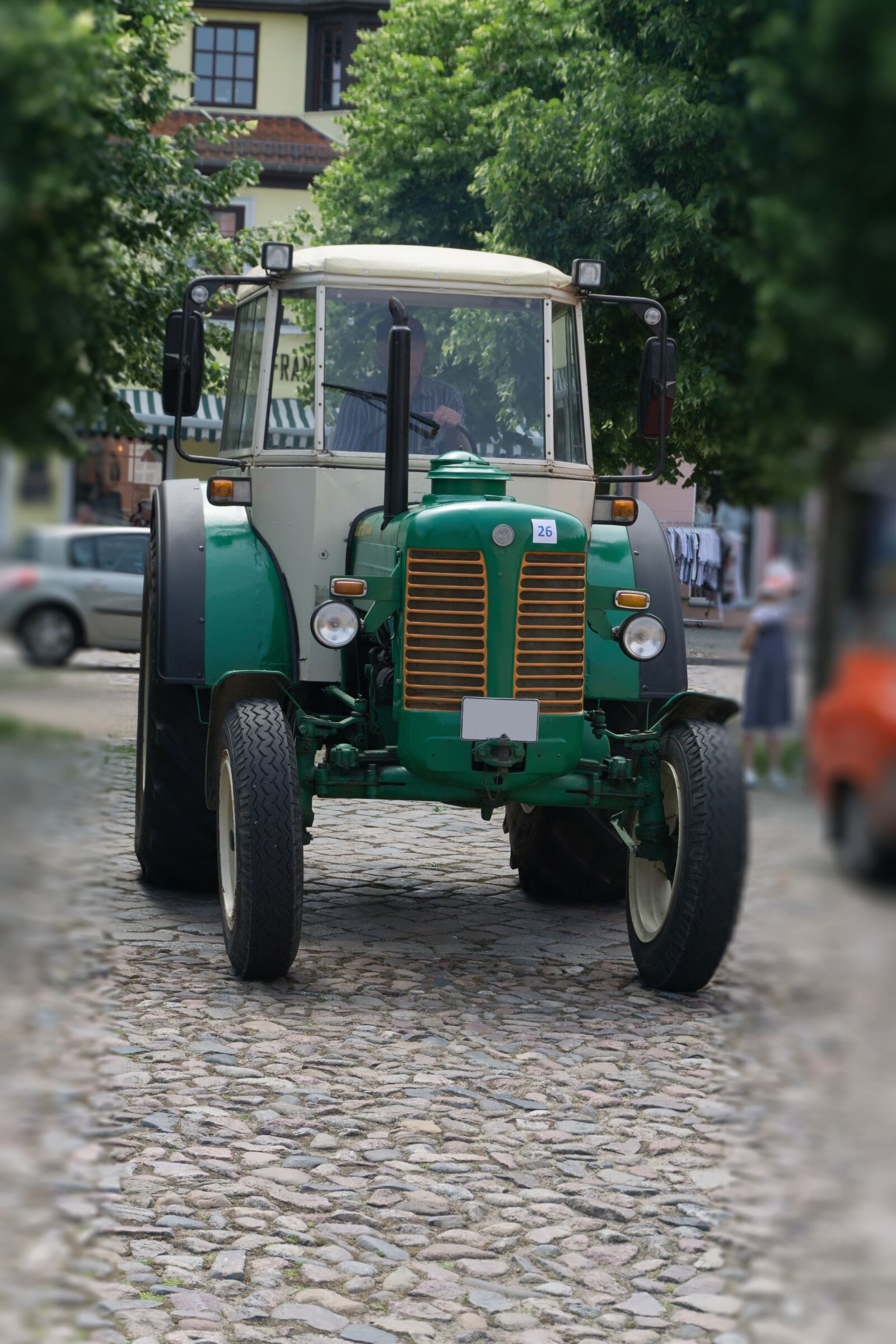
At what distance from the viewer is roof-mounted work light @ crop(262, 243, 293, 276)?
567 centimetres

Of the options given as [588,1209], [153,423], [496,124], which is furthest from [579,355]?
[496,124]

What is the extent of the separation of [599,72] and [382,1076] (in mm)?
8478

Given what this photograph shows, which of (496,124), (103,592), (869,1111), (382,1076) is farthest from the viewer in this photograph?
(496,124)

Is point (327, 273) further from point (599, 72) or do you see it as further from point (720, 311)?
point (599, 72)

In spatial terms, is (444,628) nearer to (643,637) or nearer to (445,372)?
(643,637)

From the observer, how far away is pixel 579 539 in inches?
207

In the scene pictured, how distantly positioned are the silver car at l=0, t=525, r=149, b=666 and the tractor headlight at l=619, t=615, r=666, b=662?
4.24 metres

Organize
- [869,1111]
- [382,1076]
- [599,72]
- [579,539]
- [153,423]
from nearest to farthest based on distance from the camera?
[869,1111]
[153,423]
[382,1076]
[579,539]
[599,72]

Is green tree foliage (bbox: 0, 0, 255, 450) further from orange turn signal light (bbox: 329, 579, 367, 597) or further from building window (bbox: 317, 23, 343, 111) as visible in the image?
building window (bbox: 317, 23, 343, 111)

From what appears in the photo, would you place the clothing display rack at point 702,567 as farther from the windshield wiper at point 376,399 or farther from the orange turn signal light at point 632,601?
the windshield wiper at point 376,399

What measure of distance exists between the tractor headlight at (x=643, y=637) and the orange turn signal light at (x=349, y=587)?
79 centimetres

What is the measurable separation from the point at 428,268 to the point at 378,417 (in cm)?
49

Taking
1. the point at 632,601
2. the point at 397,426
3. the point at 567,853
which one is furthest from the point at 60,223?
the point at 567,853

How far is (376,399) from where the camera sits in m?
5.66
